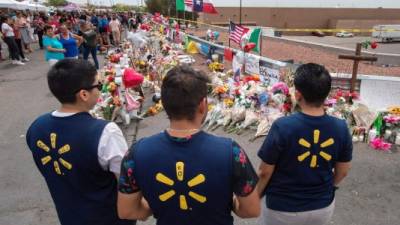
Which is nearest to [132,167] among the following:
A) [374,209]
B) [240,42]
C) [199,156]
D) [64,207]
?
[199,156]

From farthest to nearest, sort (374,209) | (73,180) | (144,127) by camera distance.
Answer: (144,127)
(374,209)
(73,180)

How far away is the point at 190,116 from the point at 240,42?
971cm

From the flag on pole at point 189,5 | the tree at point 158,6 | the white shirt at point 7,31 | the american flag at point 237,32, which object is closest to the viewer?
the american flag at point 237,32

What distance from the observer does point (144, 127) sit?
7086 millimetres

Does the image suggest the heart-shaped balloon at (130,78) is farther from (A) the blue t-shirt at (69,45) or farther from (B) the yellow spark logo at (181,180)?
(B) the yellow spark logo at (181,180)

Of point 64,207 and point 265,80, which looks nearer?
point 64,207

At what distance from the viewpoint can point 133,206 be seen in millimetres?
1771

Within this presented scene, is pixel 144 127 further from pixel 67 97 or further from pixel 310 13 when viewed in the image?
pixel 310 13

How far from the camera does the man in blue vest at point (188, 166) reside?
155cm

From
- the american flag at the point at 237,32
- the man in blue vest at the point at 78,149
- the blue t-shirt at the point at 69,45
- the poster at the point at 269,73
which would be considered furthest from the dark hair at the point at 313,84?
the blue t-shirt at the point at 69,45

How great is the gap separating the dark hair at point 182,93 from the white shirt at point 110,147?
547 mm

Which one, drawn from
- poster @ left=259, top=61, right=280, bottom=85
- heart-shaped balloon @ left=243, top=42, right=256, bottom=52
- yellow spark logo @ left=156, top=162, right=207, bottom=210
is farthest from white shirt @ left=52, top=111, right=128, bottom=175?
heart-shaped balloon @ left=243, top=42, right=256, bottom=52

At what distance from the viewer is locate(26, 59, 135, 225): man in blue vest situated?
78.2 inches

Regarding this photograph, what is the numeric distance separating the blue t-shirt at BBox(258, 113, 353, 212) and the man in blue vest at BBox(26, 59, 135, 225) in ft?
3.12
